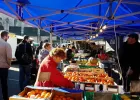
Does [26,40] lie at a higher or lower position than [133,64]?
higher

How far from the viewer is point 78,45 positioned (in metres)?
21.5

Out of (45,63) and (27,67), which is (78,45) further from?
(45,63)

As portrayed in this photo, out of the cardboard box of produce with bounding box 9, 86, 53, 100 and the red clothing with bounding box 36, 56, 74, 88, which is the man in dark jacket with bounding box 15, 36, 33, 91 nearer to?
the red clothing with bounding box 36, 56, 74, 88

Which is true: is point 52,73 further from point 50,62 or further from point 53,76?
point 50,62

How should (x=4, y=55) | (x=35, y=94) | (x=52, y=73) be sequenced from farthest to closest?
1. (x=4, y=55)
2. (x=52, y=73)
3. (x=35, y=94)

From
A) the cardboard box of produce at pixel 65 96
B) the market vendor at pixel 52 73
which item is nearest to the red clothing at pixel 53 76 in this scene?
the market vendor at pixel 52 73

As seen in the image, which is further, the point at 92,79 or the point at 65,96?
the point at 92,79

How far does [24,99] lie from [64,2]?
2117mm

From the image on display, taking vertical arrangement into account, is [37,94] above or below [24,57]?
below

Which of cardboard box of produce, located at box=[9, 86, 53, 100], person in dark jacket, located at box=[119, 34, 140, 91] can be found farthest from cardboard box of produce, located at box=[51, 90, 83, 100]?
person in dark jacket, located at box=[119, 34, 140, 91]

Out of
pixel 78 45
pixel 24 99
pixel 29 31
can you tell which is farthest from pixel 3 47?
pixel 29 31

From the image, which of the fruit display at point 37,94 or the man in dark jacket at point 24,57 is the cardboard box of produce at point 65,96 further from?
the man in dark jacket at point 24,57

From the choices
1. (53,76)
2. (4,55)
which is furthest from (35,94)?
(4,55)

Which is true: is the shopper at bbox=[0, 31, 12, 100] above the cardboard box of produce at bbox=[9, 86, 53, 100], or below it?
above
